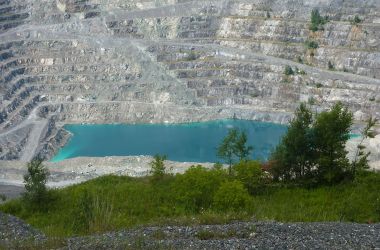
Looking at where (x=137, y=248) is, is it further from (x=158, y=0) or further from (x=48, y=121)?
(x=158, y=0)

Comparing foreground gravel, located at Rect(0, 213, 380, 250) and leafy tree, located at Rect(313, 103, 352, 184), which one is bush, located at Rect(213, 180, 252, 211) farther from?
leafy tree, located at Rect(313, 103, 352, 184)

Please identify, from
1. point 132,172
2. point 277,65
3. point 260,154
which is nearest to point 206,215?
point 132,172

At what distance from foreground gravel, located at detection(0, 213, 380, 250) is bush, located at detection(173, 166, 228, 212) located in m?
8.13

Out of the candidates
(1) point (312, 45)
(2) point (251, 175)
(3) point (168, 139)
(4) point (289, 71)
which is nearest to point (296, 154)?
(2) point (251, 175)

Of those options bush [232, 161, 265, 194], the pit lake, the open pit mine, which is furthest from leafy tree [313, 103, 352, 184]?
the open pit mine

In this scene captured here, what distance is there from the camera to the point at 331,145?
3180 cm

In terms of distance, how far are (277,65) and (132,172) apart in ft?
106

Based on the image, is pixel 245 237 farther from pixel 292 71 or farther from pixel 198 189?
pixel 292 71

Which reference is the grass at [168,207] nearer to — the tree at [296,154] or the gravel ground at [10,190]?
the tree at [296,154]

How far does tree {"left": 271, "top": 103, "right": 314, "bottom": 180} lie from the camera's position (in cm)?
3209

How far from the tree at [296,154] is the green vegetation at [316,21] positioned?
4996 cm

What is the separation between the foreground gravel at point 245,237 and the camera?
15977 millimetres

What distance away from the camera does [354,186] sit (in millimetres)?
30031

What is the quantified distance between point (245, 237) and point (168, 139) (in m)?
54.1
